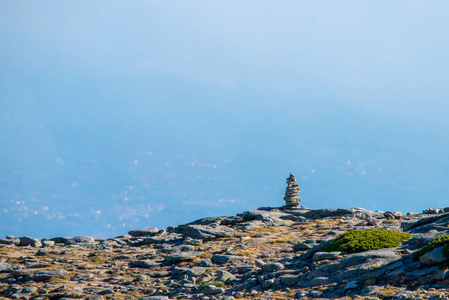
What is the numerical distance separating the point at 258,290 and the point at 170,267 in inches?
303

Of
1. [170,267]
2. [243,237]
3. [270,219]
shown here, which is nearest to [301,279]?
[170,267]

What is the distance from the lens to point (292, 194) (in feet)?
177

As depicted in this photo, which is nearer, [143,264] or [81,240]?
[143,264]

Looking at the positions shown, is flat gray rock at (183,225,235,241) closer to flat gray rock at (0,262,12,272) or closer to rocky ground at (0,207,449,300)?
rocky ground at (0,207,449,300)

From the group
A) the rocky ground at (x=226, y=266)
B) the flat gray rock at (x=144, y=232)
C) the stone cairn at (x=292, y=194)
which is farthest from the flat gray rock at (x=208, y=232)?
the stone cairn at (x=292, y=194)

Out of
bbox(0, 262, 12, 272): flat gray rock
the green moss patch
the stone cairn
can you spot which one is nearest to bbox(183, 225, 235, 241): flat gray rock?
the green moss patch

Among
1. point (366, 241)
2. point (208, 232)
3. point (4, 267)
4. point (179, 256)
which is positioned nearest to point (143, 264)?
point (179, 256)

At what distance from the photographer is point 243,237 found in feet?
112

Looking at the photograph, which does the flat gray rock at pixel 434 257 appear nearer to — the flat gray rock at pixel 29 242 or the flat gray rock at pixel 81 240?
the flat gray rock at pixel 81 240

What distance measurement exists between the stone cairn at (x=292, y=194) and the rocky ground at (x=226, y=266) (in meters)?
13.5

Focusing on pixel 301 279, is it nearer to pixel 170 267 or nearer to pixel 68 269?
pixel 170 267

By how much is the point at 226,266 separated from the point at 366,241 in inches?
300

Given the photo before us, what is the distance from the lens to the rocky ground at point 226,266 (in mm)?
19297

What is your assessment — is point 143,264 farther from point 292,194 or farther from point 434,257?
point 292,194
